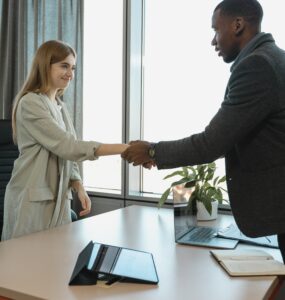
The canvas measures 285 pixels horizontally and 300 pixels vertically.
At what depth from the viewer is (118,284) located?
115cm

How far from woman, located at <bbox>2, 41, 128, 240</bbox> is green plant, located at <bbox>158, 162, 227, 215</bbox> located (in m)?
0.43

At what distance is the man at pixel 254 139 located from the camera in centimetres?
121

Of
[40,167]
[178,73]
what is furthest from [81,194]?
[178,73]

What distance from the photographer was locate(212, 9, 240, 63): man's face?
144 centimetres

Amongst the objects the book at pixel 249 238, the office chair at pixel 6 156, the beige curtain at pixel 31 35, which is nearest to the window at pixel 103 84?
the beige curtain at pixel 31 35

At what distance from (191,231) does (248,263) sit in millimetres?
491

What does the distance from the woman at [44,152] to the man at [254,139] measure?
0.69 metres

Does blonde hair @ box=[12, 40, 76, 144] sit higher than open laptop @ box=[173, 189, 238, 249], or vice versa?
blonde hair @ box=[12, 40, 76, 144]

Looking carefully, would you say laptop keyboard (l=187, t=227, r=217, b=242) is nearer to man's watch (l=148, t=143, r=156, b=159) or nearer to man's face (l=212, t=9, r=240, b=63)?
man's watch (l=148, t=143, r=156, b=159)

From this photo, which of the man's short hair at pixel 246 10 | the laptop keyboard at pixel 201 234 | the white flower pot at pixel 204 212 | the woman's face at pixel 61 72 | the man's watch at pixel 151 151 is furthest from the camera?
the white flower pot at pixel 204 212

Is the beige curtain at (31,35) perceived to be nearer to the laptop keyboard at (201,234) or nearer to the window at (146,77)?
the window at (146,77)

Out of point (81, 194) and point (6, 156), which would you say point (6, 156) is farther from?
point (81, 194)

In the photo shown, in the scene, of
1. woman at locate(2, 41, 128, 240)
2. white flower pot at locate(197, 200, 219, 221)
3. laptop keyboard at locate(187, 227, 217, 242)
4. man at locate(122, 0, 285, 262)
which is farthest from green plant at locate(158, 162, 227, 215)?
man at locate(122, 0, 285, 262)

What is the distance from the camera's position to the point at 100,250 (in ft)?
4.26
